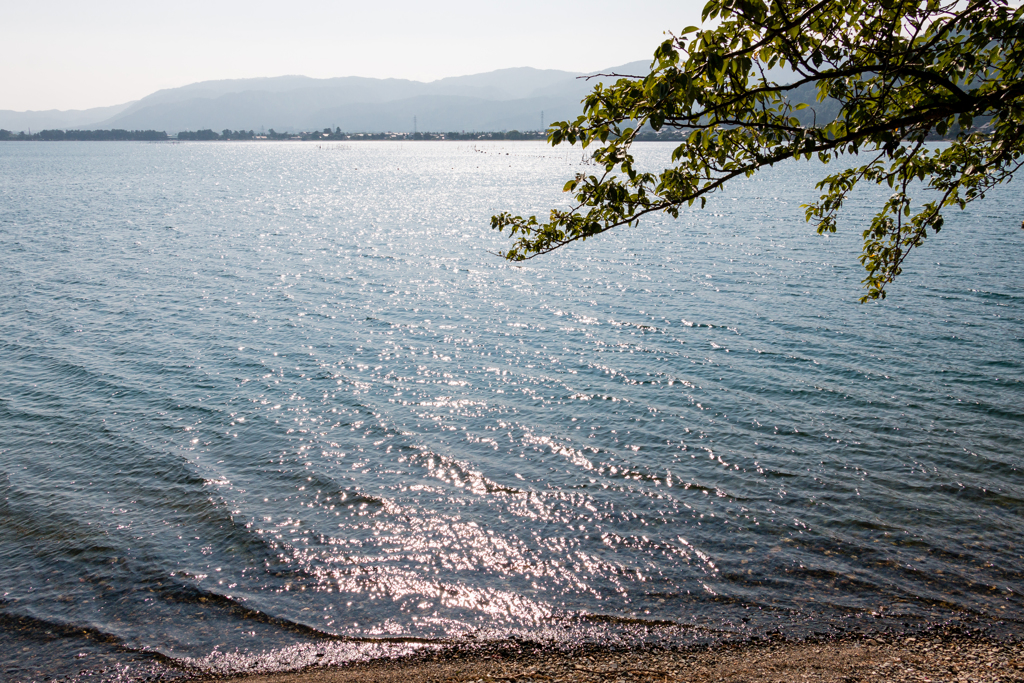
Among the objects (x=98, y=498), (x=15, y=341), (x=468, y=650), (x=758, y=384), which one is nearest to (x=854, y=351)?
(x=758, y=384)

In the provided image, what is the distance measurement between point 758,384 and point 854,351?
626 cm

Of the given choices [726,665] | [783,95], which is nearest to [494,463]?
[726,665]

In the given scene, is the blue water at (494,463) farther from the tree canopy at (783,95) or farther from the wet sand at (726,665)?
the tree canopy at (783,95)

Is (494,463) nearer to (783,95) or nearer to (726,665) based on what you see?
(726,665)

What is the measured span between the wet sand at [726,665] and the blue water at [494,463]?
0.65 m

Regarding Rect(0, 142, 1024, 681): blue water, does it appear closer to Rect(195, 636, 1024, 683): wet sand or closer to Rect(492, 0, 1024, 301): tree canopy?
Rect(195, 636, 1024, 683): wet sand

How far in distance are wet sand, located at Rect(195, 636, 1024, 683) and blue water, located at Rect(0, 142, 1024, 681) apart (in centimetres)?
65

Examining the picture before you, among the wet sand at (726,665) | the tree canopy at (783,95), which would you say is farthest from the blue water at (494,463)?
the tree canopy at (783,95)

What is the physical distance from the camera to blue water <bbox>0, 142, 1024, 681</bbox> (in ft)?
45.3

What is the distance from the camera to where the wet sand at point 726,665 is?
11109 millimetres

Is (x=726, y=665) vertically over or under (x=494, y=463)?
over

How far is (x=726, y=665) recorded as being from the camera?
11.7 m

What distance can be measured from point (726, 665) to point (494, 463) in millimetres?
9888

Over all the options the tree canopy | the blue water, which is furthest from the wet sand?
the tree canopy
